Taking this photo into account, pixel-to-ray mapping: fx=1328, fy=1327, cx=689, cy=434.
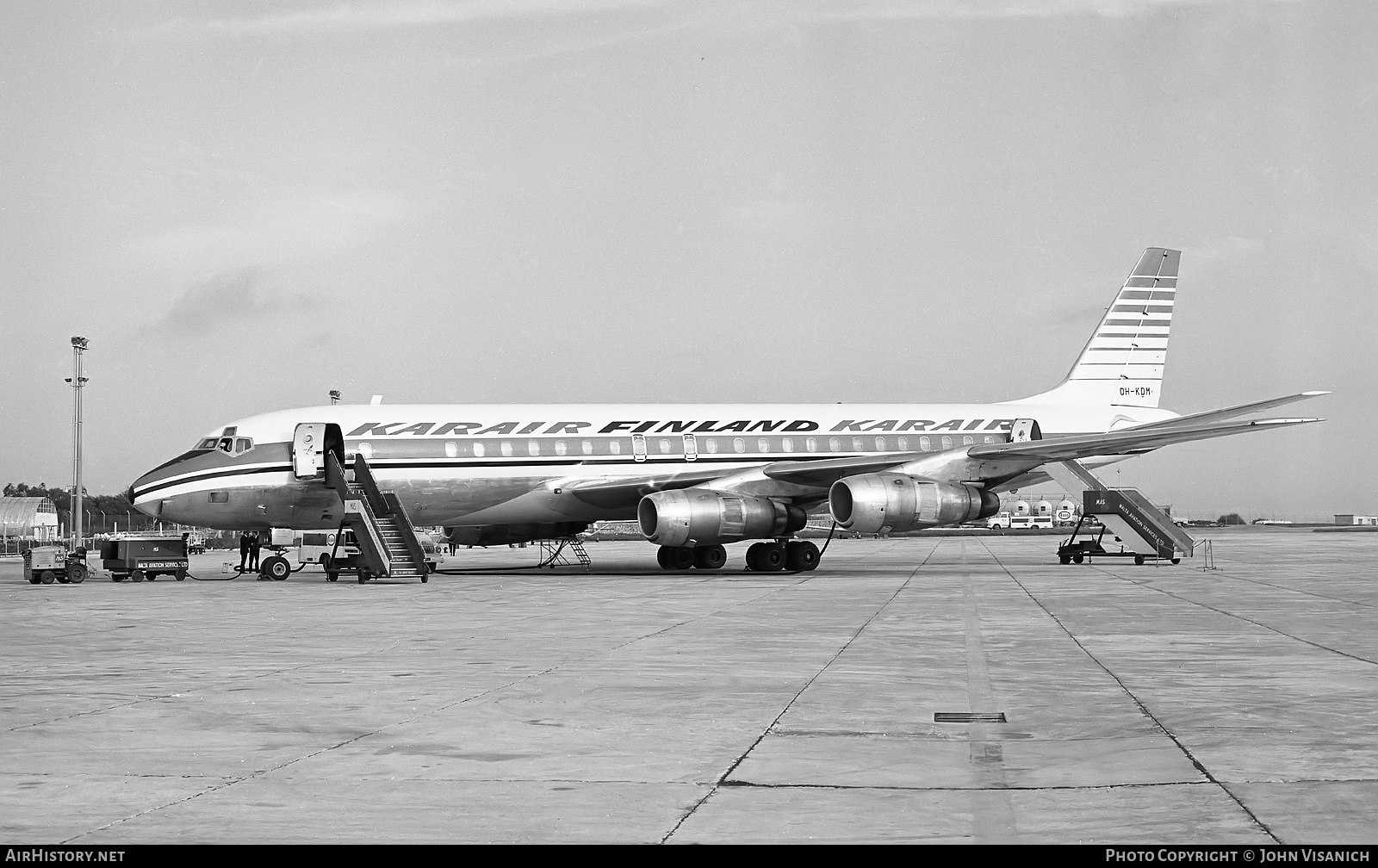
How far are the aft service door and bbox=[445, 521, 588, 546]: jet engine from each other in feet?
15.2

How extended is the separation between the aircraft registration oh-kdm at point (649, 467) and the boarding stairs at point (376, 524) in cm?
29

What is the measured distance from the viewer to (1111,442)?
97.5 feet

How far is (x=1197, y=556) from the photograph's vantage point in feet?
131

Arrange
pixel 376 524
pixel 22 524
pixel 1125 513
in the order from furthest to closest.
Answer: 1. pixel 22 524
2. pixel 1125 513
3. pixel 376 524

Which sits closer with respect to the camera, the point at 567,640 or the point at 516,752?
the point at 516,752

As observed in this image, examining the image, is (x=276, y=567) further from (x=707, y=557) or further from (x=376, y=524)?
(x=707, y=557)

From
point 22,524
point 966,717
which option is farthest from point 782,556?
point 22,524

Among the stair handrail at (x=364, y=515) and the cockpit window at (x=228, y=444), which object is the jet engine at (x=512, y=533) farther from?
the cockpit window at (x=228, y=444)

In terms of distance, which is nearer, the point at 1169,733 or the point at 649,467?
the point at 1169,733

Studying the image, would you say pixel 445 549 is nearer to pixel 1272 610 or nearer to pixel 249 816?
pixel 1272 610

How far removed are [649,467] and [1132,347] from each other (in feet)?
50.7

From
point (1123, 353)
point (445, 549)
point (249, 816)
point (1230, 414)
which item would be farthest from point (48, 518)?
point (249, 816)

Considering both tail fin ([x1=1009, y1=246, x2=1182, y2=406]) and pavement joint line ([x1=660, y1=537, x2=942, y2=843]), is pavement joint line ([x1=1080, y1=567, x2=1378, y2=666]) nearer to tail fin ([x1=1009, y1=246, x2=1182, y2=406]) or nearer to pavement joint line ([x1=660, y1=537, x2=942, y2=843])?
pavement joint line ([x1=660, y1=537, x2=942, y2=843])
